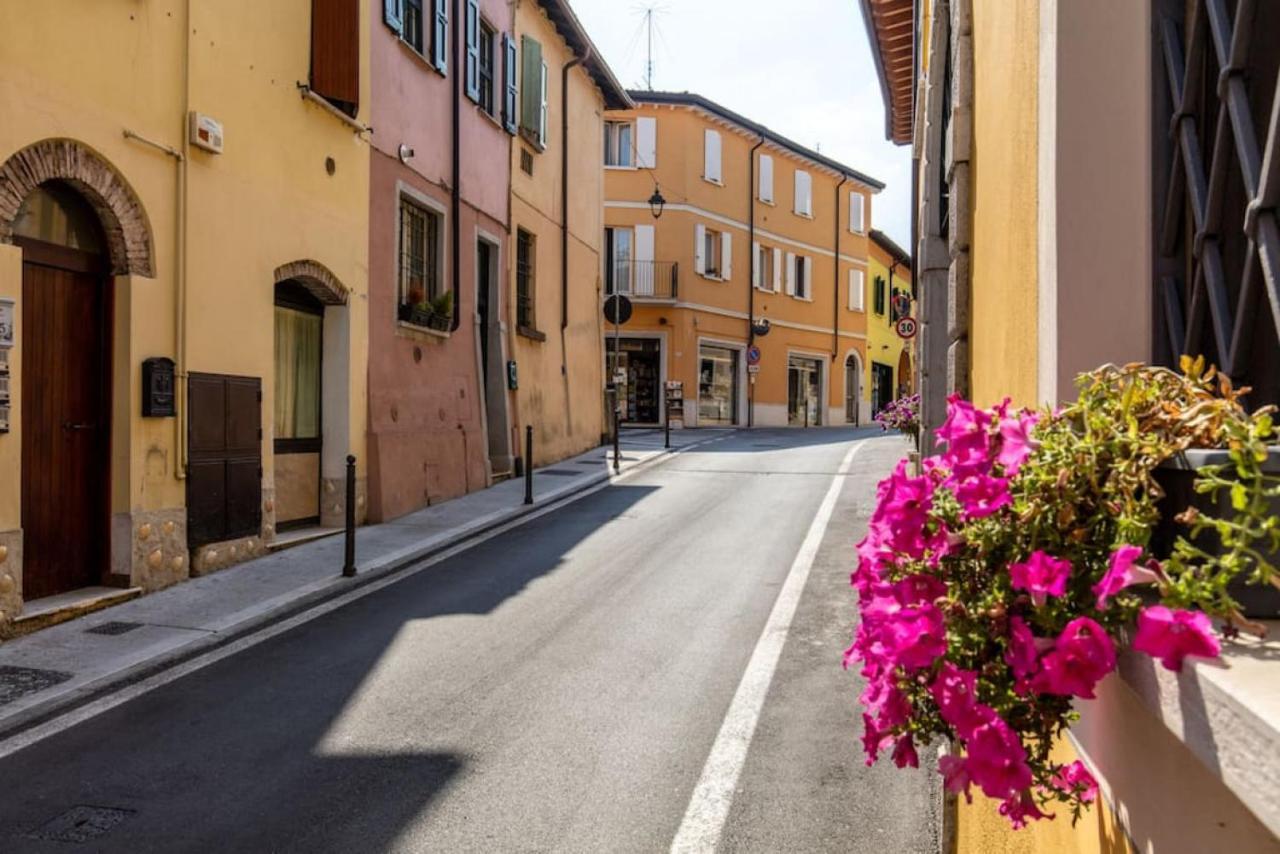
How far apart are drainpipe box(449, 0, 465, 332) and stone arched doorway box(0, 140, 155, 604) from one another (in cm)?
657

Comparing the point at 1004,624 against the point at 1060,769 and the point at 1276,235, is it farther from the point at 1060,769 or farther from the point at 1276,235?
the point at 1276,235

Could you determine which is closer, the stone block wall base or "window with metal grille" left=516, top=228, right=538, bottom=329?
the stone block wall base

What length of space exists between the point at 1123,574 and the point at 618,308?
793 inches

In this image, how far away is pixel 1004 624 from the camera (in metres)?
1.47

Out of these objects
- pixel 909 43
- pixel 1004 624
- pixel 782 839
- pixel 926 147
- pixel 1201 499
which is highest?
pixel 909 43

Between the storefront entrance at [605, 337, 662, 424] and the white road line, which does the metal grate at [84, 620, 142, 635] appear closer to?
the white road line

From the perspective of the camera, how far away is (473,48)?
1532cm

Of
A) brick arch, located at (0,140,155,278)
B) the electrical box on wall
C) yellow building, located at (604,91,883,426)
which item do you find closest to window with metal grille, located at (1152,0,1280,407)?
brick arch, located at (0,140,155,278)

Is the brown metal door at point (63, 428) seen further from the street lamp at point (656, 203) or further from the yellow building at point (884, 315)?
the yellow building at point (884, 315)

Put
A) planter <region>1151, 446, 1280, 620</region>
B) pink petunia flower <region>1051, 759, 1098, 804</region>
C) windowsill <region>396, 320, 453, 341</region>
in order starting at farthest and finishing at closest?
windowsill <region>396, 320, 453, 341</region>
pink petunia flower <region>1051, 759, 1098, 804</region>
planter <region>1151, 446, 1280, 620</region>

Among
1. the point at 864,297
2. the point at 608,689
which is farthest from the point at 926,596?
the point at 864,297

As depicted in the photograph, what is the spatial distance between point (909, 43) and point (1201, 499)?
37.3 ft

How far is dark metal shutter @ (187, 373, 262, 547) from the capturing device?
8844mm

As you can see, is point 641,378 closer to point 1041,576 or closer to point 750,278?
point 750,278
